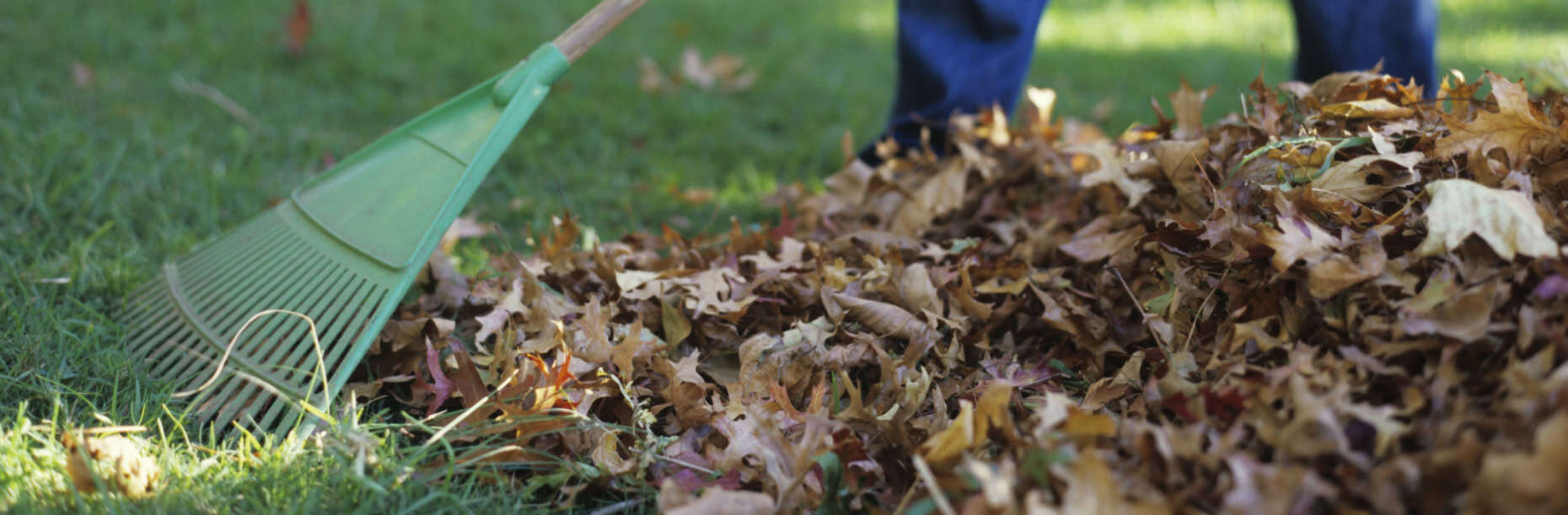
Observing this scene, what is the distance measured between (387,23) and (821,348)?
301cm

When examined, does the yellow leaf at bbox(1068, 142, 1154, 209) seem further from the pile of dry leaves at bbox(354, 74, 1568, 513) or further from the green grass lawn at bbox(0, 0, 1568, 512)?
the green grass lawn at bbox(0, 0, 1568, 512)

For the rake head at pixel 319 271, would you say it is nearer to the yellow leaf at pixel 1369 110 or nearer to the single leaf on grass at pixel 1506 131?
the yellow leaf at pixel 1369 110

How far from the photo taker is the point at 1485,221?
1.22 metres

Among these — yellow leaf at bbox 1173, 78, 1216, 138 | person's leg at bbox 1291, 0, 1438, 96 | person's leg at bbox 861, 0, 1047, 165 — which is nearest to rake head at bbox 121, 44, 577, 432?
person's leg at bbox 861, 0, 1047, 165

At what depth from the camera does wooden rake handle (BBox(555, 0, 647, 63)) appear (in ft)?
6.00

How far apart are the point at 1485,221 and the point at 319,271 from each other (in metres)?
1.73

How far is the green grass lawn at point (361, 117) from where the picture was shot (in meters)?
1.46

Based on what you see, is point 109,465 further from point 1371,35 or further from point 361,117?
point 1371,35

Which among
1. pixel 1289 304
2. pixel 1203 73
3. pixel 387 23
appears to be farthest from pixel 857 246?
pixel 387 23

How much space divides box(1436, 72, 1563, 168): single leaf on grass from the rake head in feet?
4.80

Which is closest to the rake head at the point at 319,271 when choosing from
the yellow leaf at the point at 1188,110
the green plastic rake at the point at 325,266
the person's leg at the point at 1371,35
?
the green plastic rake at the point at 325,266

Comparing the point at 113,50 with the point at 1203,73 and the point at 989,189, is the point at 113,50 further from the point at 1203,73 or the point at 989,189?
the point at 1203,73

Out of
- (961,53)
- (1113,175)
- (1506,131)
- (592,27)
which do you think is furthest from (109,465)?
(1506,131)

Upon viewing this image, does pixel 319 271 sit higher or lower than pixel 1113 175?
higher
